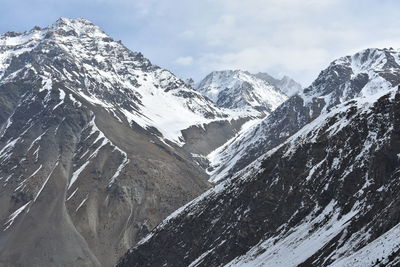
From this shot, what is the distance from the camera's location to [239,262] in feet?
368

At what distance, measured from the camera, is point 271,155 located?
13875 centimetres

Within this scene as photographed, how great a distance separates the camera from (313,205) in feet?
356

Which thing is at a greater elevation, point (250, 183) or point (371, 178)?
point (250, 183)

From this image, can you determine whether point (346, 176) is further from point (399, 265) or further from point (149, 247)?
point (149, 247)

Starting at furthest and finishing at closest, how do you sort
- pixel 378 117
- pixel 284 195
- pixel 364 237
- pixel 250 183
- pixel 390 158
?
pixel 250 183
pixel 284 195
pixel 378 117
pixel 390 158
pixel 364 237

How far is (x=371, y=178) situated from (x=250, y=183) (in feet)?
136

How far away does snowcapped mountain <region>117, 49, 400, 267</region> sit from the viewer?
262 feet

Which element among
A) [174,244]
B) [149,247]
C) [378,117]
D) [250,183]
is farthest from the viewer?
[149,247]

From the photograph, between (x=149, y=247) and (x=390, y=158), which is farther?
(x=149, y=247)

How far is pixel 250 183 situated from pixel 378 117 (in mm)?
38031

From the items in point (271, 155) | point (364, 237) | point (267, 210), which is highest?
point (271, 155)

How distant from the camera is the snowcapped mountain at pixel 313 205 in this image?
7981 cm

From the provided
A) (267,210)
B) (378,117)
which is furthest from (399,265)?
(267,210)

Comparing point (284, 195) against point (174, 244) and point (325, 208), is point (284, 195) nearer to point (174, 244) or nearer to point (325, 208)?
point (325, 208)
